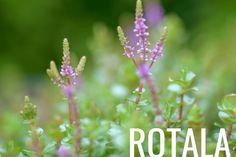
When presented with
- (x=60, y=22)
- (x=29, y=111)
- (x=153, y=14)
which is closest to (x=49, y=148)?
(x=29, y=111)

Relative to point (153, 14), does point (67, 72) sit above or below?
below

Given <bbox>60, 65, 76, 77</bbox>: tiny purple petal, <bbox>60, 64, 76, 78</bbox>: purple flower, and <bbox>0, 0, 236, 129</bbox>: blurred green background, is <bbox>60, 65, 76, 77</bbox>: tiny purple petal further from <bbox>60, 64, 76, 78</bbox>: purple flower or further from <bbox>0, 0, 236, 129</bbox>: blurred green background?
<bbox>0, 0, 236, 129</bbox>: blurred green background

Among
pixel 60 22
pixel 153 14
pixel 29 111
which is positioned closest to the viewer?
pixel 29 111

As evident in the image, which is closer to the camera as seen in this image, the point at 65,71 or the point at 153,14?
the point at 65,71

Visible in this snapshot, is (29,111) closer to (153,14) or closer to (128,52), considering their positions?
(128,52)

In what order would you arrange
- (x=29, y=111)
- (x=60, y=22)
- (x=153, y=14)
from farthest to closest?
(x=60, y=22), (x=153, y=14), (x=29, y=111)

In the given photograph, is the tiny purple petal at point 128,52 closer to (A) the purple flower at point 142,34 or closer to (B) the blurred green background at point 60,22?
(A) the purple flower at point 142,34

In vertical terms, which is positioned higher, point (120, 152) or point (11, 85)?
point (11, 85)

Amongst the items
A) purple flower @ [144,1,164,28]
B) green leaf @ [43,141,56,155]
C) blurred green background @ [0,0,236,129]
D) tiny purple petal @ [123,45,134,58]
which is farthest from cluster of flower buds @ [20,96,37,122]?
blurred green background @ [0,0,236,129]

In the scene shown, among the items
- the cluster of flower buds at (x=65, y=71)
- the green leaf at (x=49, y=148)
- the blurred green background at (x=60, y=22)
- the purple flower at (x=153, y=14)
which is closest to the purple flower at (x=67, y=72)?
the cluster of flower buds at (x=65, y=71)

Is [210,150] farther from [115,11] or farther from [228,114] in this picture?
[115,11]

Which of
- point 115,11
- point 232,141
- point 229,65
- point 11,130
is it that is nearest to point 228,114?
point 232,141
